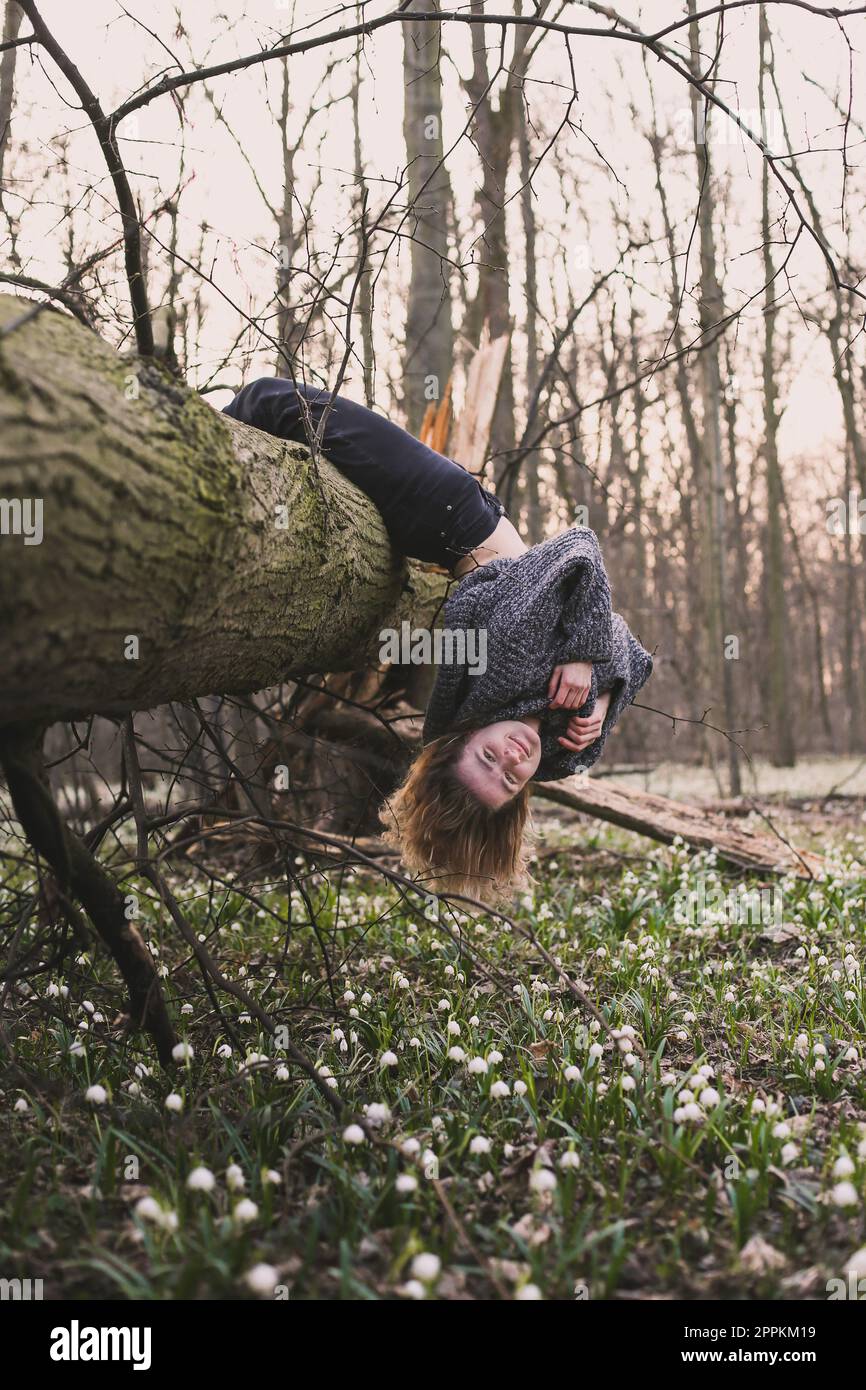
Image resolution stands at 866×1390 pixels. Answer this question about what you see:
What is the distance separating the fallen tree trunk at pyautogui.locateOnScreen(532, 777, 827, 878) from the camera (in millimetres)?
6012

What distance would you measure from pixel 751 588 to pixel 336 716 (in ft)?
80.2

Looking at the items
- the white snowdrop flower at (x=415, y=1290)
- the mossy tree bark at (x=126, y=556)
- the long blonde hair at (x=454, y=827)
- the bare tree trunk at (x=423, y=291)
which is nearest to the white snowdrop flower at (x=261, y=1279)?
the white snowdrop flower at (x=415, y=1290)

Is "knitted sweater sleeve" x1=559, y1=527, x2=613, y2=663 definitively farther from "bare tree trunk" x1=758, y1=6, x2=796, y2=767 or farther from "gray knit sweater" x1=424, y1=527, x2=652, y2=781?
"bare tree trunk" x1=758, y1=6, x2=796, y2=767

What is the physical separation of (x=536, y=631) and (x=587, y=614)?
0.21 m

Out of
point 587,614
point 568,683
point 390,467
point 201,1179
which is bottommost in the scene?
point 201,1179

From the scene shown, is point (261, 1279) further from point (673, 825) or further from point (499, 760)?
point (673, 825)

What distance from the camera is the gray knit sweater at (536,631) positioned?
12.1 feet

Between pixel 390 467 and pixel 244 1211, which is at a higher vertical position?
pixel 390 467

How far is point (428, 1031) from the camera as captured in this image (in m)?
3.33

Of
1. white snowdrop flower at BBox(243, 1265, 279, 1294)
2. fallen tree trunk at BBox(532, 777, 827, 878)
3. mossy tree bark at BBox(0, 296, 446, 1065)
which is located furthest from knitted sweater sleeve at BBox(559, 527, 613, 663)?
white snowdrop flower at BBox(243, 1265, 279, 1294)

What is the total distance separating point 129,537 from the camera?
2.06 m

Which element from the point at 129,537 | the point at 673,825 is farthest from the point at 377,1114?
the point at 673,825

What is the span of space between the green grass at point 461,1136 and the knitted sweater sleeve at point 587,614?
1.26 metres
